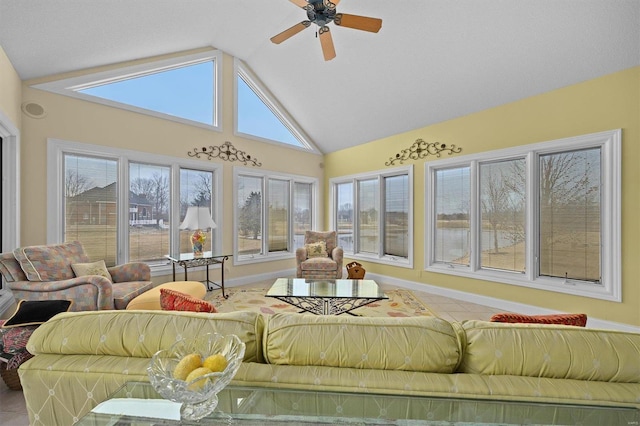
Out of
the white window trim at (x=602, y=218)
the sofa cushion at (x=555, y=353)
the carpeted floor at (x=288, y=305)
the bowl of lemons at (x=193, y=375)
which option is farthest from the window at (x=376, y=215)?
the bowl of lemons at (x=193, y=375)

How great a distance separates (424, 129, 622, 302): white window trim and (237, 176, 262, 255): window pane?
3.32 m

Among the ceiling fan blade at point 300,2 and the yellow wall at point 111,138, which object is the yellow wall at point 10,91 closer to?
the yellow wall at point 111,138

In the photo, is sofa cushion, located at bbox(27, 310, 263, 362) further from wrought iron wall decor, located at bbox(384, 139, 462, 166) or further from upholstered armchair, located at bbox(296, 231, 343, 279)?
wrought iron wall decor, located at bbox(384, 139, 462, 166)

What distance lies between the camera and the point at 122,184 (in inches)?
159

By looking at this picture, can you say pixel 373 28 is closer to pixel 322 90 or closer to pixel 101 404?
pixel 322 90

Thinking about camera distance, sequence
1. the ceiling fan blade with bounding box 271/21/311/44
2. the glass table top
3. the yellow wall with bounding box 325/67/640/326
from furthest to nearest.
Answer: the glass table top < the yellow wall with bounding box 325/67/640/326 < the ceiling fan blade with bounding box 271/21/311/44

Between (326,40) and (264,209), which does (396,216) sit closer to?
(264,209)

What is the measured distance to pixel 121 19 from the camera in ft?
10.1

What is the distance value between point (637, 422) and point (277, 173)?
549 cm

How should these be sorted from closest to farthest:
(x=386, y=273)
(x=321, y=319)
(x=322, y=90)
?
1. (x=321, y=319)
2. (x=322, y=90)
3. (x=386, y=273)

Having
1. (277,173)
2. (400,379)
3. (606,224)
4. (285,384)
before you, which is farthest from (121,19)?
(606,224)

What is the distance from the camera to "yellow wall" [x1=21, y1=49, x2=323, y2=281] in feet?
11.0

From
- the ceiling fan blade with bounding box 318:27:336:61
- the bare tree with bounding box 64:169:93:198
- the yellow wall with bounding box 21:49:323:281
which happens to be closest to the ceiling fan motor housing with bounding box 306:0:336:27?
the ceiling fan blade with bounding box 318:27:336:61

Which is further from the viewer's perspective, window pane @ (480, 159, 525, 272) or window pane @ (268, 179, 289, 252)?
window pane @ (268, 179, 289, 252)
